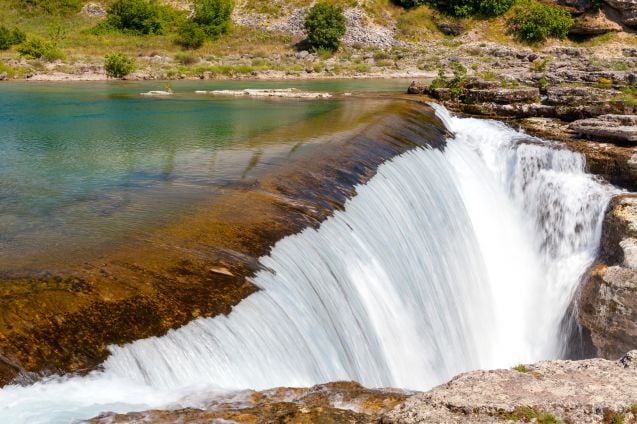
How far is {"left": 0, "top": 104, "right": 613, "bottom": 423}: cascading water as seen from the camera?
528cm

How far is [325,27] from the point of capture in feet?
162

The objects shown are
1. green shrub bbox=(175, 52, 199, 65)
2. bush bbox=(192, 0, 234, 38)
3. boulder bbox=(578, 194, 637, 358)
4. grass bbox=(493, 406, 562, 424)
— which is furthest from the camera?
bush bbox=(192, 0, 234, 38)

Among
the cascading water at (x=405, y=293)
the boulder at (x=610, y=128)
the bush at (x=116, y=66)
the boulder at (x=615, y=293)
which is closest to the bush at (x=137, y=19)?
the bush at (x=116, y=66)

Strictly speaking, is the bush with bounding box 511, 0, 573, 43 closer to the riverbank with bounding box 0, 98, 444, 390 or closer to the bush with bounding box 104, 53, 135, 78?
the bush with bounding box 104, 53, 135, 78

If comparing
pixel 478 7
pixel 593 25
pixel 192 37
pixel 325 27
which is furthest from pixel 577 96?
pixel 478 7

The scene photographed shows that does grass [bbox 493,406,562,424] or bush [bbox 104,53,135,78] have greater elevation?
bush [bbox 104,53,135,78]

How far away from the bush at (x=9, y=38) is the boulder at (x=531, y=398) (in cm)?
4923

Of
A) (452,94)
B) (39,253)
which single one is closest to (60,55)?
(452,94)

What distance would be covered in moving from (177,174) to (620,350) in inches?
312

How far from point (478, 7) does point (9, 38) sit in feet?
128

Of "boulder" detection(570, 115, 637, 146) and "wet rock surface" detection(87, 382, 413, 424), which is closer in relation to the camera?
"wet rock surface" detection(87, 382, 413, 424)

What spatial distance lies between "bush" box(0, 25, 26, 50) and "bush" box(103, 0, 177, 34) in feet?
31.9

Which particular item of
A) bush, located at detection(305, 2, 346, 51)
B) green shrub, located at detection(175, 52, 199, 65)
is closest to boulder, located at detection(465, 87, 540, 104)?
green shrub, located at detection(175, 52, 199, 65)

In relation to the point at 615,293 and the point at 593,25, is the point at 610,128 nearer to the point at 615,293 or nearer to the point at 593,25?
the point at 615,293
